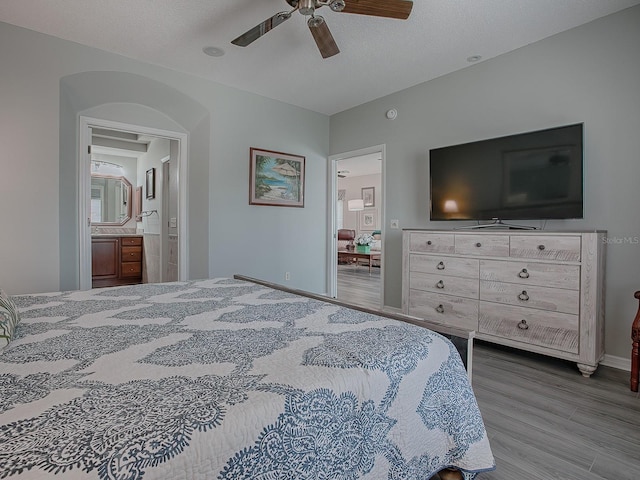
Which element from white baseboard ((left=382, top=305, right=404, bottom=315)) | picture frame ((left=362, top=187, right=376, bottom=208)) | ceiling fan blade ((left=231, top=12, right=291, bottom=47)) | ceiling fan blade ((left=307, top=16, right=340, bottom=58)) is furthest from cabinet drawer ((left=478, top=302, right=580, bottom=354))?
picture frame ((left=362, top=187, right=376, bottom=208))

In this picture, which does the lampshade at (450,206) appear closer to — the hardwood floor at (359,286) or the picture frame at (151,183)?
the hardwood floor at (359,286)

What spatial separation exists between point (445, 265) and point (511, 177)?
36.6 inches

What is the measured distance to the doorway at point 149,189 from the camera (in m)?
3.28

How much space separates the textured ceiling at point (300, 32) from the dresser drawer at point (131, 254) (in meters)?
3.49

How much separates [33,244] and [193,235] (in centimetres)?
143

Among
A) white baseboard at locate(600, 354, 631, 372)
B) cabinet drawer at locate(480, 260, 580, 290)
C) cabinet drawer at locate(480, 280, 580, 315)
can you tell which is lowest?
white baseboard at locate(600, 354, 631, 372)

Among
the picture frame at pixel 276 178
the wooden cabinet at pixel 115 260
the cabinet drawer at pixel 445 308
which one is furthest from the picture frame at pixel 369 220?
the cabinet drawer at pixel 445 308

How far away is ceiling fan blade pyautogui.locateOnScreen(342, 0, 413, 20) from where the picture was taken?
2.00 meters

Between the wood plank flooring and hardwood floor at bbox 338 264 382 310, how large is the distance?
1.91 meters

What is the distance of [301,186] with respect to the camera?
15.2ft

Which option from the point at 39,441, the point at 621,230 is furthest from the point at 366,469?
the point at 621,230

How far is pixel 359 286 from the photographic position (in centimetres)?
584

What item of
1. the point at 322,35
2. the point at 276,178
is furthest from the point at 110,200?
the point at 322,35

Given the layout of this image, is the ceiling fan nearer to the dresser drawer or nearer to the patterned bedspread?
the patterned bedspread
